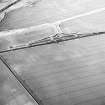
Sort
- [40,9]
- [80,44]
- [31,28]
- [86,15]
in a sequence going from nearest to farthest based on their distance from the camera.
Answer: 1. [80,44]
2. [31,28]
3. [86,15]
4. [40,9]

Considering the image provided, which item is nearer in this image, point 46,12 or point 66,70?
point 66,70

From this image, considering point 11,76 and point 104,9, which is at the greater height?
point 11,76

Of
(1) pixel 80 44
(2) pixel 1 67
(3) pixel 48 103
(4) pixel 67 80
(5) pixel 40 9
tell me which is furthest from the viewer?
(5) pixel 40 9

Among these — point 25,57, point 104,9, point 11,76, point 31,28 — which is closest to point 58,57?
point 25,57

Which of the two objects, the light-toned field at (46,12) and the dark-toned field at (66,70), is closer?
the dark-toned field at (66,70)

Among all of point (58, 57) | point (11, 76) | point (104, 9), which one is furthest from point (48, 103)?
point (104, 9)

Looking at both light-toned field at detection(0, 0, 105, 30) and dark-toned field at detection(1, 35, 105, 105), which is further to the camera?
light-toned field at detection(0, 0, 105, 30)

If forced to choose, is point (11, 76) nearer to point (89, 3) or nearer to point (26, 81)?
point (26, 81)

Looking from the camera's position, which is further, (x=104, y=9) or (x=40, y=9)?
(x=40, y=9)

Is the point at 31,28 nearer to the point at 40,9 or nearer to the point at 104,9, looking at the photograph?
the point at 40,9
